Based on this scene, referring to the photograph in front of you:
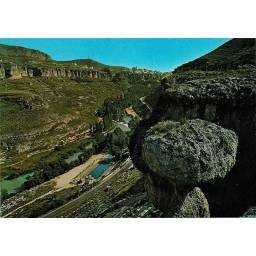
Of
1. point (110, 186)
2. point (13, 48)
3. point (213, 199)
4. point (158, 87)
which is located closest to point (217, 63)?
point (158, 87)

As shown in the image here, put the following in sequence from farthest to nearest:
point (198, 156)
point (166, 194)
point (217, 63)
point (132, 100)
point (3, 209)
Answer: point (132, 100), point (217, 63), point (3, 209), point (166, 194), point (198, 156)

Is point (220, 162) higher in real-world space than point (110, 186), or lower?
higher

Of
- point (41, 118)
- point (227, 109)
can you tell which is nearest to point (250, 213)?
point (227, 109)

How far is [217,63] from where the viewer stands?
9773mm

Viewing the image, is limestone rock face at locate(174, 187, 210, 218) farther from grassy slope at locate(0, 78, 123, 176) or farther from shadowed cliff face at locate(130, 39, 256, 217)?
grassy slope at locate(0, 78, 123, 176)

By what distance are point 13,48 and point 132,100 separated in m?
4.31

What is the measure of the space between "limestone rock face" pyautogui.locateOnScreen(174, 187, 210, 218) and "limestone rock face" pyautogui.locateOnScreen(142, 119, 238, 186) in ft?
0.75

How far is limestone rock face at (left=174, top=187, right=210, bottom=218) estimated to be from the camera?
26.0 ft

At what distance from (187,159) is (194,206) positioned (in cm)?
101

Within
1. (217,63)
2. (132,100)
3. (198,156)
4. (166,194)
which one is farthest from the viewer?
(132,100)

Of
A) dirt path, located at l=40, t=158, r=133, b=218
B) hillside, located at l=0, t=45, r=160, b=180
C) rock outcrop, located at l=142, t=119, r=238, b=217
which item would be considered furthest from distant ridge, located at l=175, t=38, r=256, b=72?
dirt path, located at l=40, t=158, r=133, b=218

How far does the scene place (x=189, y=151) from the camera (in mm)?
7746

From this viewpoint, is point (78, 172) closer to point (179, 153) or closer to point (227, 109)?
point (179, 153)

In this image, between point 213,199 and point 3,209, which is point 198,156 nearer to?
point 213,199
